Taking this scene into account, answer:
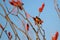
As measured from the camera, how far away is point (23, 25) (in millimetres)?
1000

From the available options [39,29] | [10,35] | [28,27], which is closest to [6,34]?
[10,35]

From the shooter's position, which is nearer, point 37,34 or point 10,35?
point 37,34

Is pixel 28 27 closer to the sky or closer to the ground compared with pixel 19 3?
closer to the ground

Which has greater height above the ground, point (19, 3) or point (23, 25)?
point (19, 3)

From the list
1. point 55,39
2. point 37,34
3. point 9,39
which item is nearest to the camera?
point 55,39

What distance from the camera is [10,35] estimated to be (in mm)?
1201

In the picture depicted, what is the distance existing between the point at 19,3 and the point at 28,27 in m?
0.20

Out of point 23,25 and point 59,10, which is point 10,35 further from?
point 59,10

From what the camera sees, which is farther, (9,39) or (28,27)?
(9,39)

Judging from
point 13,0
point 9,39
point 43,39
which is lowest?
point 9,39

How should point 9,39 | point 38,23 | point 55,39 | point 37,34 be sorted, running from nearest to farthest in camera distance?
point 55,39, point 37,34, point 38,23, point 9,39

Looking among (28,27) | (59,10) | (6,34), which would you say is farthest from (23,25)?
(59,10)

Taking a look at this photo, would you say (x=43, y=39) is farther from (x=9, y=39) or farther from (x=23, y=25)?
(x=9, y=39)

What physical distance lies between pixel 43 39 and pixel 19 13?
29 centimetres
